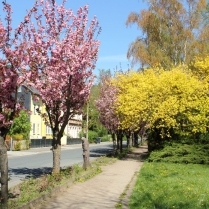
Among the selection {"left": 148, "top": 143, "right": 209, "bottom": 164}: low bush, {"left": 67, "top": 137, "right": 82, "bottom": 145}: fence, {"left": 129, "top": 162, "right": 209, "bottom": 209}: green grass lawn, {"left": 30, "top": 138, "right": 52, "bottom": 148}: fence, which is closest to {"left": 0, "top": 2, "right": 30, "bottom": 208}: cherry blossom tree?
{"left": 129, "top": 162, "right": 209, "bottom": 209}: green grass lawn

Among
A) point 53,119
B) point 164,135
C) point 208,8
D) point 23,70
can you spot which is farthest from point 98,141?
point 23,70

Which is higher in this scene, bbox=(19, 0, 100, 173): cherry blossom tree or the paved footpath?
bbox=(19, 0, 100, 173): cherry blossom tree

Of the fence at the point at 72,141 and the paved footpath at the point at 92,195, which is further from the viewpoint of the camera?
the fence at the point at 72,141

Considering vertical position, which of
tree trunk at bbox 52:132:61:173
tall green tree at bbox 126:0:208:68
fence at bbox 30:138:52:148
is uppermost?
tall green tree at bbox 126:0:208:68

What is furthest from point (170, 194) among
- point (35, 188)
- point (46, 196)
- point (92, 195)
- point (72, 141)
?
point (72, 141)

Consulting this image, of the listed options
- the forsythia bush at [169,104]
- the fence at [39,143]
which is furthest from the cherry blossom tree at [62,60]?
the fence at [39,143]

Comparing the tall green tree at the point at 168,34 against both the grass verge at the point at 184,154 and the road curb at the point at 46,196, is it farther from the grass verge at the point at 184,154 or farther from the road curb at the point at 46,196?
the road curb at the point at 46,196

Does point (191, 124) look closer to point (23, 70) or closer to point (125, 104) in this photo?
point (125, 104)

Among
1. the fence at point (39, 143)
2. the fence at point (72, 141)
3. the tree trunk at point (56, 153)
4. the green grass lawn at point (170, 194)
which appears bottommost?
the green grass lawn at point (170, 194)

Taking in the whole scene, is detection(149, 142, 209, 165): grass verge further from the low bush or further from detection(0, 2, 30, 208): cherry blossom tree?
detection(0, 2, 30, 208): cherry blossom tree

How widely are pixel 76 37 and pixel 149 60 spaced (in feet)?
64.4

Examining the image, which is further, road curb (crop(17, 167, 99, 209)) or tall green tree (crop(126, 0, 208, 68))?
tall green tree (crop(126, 0, 208, 68))

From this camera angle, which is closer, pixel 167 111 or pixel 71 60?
pixel 71 60

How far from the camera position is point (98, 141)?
83.4 metres
